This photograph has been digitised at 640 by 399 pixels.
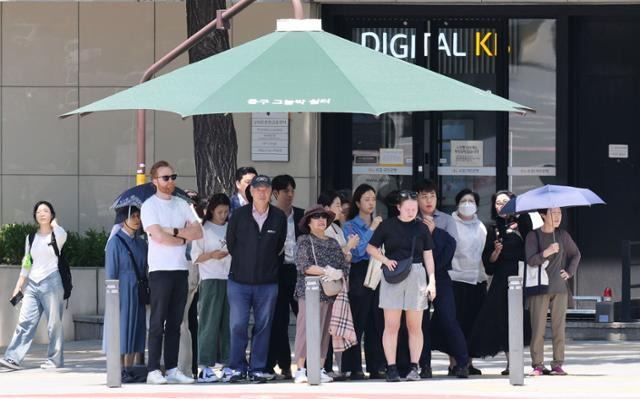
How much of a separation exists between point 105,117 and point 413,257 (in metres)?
8.22

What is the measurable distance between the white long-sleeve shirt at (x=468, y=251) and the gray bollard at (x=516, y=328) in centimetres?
109

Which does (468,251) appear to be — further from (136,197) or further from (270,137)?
(270,137)

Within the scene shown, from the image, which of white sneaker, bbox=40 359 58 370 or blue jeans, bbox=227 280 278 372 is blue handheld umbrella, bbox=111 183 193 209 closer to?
blue jeans, bbox=227 280 278 372

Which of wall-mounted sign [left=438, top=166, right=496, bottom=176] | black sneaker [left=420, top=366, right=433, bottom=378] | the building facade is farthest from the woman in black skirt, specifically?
wall-mounted sign [left=438, top=166, right=496, bottom=176]

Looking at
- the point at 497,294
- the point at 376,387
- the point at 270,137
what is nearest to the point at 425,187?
the point at 497,294

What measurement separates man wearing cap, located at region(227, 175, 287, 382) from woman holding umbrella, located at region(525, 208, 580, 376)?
2.37 m

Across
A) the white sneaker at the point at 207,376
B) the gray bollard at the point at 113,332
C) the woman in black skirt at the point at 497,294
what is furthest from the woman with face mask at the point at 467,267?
the gray bollard at the point at 113,332

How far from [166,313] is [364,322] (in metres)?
1.83

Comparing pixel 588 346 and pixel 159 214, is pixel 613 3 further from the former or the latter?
pixel 159 214

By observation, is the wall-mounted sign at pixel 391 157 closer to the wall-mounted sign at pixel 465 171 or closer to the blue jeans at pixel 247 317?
the wall-mounted sign at pixel 465 171

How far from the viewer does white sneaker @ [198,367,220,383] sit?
14.8 meters

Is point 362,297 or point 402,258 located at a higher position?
point 402,258

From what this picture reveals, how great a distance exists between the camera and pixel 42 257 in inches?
675

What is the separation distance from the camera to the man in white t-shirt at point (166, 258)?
14.3m
